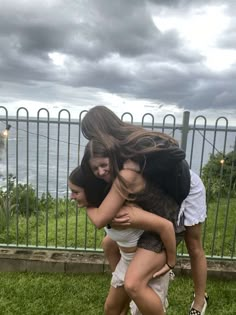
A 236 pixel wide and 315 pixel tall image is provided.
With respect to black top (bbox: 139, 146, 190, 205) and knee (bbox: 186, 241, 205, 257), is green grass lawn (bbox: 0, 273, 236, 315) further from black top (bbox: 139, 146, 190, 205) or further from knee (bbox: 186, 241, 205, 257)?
black top (bbox: 139, 146, 190, 205)


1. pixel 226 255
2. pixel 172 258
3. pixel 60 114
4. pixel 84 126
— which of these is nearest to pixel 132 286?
pixel 172 258

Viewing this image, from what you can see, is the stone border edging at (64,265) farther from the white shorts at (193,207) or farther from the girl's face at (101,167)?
the girl's face at (101,167)

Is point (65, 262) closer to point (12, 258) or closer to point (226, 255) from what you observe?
point (12, 258)

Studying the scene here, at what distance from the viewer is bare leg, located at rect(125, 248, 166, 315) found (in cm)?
202

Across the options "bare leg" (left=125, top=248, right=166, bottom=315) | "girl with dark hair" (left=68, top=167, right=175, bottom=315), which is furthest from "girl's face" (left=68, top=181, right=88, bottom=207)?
"bare leg" (left=125, top=248, right=166, bottom=315)

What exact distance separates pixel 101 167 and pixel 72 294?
6.83ft

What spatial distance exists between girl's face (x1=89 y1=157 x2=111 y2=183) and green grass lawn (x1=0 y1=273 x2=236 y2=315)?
5.85 ft

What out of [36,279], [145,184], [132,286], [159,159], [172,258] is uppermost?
[159,159]

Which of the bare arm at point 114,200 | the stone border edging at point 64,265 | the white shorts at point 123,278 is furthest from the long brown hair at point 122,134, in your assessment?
the stone border edging at point 64,265

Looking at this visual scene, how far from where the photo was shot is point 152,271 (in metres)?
2.07

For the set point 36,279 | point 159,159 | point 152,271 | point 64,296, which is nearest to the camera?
point 159,159

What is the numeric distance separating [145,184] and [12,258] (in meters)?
2.65

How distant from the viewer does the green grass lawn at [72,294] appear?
320 centimetres

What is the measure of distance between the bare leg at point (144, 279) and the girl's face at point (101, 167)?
51 centimetres
